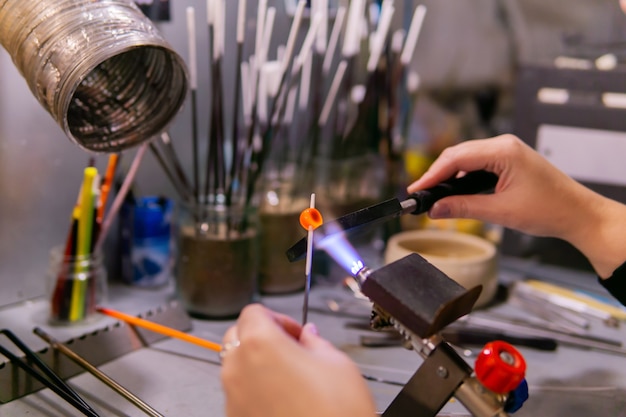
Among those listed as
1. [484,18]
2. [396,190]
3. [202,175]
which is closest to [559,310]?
[396,190]

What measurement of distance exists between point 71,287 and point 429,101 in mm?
962

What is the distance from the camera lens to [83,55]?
63 centimetres

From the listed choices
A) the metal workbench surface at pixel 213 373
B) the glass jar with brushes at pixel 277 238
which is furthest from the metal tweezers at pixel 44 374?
the glass jar with brushes at pixel 277 238

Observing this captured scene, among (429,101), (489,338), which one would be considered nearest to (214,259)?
(489,338)

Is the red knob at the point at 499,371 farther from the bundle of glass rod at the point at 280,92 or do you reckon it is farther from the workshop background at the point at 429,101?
the workshop background at the point at 429,101

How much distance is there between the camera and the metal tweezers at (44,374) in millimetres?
637

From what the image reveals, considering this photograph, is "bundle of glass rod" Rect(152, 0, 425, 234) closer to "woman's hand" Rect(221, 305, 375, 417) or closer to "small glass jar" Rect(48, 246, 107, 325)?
"small glass jar" Rect(48, 246, 107, 325)

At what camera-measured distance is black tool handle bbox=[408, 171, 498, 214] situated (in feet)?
2.33

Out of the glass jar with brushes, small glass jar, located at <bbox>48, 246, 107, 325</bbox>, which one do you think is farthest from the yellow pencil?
the glass jar with brushes

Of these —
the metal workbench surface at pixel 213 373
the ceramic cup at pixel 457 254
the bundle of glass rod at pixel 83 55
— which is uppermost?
the bundle of glass rod at pixel 83 55

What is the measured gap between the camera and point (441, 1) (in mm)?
1439

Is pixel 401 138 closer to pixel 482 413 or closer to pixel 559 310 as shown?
pixel 559 310

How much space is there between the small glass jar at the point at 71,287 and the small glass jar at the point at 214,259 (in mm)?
126

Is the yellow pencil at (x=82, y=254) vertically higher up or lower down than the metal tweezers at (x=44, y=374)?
higher up
